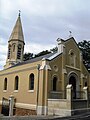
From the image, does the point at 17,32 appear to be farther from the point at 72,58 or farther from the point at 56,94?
the point at 56,94

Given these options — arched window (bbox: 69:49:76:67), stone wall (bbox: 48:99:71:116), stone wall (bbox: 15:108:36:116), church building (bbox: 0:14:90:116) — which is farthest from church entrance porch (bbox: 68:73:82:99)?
stone wall (bbox: 15:108:36:116)

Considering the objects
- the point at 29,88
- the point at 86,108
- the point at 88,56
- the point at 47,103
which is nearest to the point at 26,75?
the point at 29,88

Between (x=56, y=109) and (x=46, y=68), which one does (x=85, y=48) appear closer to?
(x=46, y=68)

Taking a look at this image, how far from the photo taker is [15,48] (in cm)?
3609

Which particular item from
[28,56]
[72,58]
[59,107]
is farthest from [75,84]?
[28,56]

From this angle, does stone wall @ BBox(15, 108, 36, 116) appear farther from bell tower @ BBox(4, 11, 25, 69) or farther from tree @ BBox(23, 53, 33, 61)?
tree @ BBox(23, 53, 33, 61)

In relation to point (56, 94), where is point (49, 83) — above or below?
above

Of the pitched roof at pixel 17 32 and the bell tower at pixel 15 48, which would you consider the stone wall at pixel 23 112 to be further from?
the pitched roof at pixel 17 32

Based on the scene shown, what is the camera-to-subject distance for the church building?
20.2 meters

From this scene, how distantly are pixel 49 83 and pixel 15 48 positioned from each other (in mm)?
16811

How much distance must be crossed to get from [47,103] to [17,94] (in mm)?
6734

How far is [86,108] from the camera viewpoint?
816 inches

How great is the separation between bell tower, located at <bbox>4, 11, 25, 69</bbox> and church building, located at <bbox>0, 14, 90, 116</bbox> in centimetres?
480

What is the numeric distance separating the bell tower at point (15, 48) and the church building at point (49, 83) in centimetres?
480
